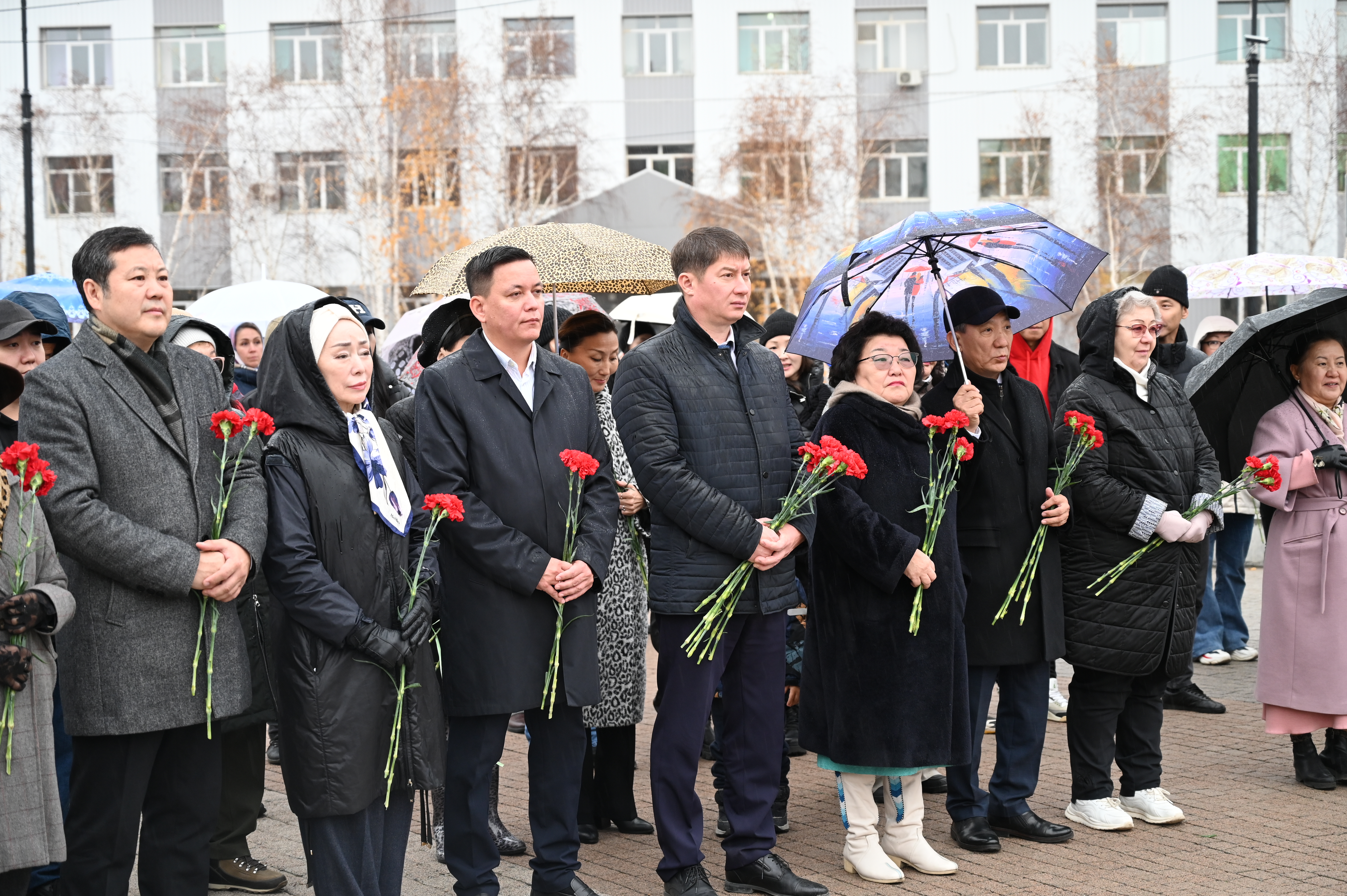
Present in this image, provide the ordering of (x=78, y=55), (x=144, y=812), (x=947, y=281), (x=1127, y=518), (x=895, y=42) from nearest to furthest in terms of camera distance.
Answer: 1. (x=144, y=812)
2. (x=1127, y=518)
3. (x=947, y=281)
4. (x=895, y=42)
5. (x=78, y=55)

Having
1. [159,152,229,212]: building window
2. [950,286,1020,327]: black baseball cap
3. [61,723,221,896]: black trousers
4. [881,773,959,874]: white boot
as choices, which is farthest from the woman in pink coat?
[159,152,229,212]: building window

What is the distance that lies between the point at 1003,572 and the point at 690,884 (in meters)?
1.85

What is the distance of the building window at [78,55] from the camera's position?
36.2m

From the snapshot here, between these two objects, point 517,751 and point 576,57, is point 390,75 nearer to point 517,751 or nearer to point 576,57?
point 576,57

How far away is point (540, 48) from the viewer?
34.5m

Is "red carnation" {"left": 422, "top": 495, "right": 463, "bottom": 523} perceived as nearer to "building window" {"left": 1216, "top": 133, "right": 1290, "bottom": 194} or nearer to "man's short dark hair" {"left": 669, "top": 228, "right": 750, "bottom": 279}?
"man's short dark hair" {"left": 669, "top": 228, "right": 750, "bottom": 279}

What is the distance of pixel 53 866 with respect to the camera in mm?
5293

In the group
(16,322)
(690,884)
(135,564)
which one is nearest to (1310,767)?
(690,884)

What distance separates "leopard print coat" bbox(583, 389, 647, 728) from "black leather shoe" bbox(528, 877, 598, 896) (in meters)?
0.89

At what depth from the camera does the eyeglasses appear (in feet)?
18.3

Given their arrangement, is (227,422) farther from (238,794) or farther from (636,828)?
(636,828)

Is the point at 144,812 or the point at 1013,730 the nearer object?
the point at 144,812

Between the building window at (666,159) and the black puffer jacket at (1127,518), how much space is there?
29.8 metres

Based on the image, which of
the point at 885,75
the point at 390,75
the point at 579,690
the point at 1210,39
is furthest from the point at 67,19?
the point at 579,690
